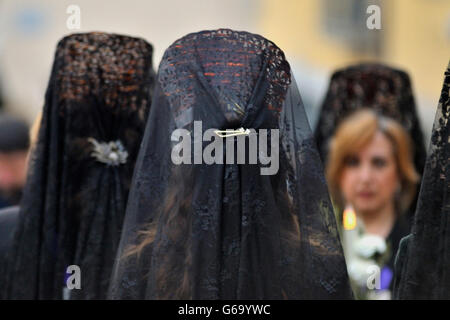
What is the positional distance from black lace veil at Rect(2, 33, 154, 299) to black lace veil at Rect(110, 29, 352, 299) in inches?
34.6

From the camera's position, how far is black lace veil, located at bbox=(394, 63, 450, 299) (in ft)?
10.2

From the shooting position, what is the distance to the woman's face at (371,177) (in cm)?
570

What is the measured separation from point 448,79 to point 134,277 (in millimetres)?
1275

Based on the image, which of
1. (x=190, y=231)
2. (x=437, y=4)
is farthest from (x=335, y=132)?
(x=437, y=4)

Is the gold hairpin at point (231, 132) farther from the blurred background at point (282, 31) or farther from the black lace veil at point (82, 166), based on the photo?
the blurred background at point (282, 31)

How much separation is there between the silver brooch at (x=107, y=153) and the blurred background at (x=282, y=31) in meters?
9.49

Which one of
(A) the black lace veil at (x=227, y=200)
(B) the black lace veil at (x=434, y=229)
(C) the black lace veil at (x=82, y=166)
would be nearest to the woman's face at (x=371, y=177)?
(C) the black lace veil at (x=82, y=166)

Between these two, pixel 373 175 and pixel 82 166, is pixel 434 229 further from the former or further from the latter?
pixel 373 175

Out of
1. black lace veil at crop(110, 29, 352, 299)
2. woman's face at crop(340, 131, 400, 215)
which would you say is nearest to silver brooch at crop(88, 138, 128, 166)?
black lace veil at crop(110, 29, 352, 299)

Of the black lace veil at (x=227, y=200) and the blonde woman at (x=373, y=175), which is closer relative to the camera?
the black lace veil at (x=227, y=200)

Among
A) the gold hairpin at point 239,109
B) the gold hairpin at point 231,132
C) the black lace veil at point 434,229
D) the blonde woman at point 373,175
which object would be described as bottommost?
the blonde woman at point 373,175

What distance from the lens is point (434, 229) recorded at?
3.13 metres

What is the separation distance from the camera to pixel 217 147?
126 inches

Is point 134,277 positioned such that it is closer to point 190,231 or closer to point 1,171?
point 190,231
